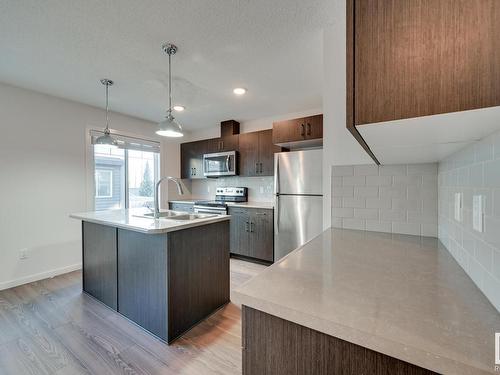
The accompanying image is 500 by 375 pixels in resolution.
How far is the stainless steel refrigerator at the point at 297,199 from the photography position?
9.41 feet

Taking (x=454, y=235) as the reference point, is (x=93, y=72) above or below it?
above

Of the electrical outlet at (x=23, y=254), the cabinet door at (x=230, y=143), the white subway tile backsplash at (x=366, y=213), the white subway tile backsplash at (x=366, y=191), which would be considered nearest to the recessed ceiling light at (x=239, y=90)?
the cabinet door at (x=230, y=143)

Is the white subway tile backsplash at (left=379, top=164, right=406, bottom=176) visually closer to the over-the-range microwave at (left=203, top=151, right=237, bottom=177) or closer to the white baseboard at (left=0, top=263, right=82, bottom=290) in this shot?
the over-the-range microwave at (left=203, top=151, right=237, bottom=177)

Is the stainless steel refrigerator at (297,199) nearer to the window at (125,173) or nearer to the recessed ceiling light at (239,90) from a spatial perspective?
the recessed ceiling light at (239,90)

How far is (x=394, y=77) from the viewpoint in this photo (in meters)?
0.50

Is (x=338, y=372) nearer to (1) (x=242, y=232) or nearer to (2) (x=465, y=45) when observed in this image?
(2) (x=465, y=45)

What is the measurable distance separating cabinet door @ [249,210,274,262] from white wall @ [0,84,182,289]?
2.53 metres

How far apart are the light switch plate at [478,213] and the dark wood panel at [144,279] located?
1.69 m

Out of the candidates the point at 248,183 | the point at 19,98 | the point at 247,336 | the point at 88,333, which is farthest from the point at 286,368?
the point at 19,98

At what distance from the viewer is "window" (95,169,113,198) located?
138 inches

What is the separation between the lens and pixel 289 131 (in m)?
3.15

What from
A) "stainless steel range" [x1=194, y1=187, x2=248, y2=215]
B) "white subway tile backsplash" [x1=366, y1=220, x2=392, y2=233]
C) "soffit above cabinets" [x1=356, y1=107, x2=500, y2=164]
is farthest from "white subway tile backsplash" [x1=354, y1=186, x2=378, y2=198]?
"stainless steel range" [x1=194, y1=187, x2=248, y2=215]

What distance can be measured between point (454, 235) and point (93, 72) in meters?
3.18

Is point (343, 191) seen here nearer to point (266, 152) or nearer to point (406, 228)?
point (406, 228)
